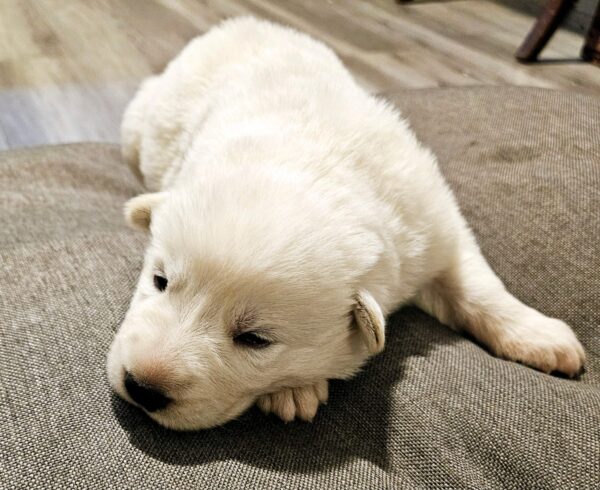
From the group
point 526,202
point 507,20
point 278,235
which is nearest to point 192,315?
point 278,235

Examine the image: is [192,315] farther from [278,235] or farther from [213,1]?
[213,1]

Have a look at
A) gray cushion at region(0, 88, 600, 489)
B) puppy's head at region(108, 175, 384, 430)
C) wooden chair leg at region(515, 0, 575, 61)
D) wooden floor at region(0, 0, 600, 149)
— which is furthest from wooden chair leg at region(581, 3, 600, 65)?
puppy's head at region(108, 175, 384, 430)

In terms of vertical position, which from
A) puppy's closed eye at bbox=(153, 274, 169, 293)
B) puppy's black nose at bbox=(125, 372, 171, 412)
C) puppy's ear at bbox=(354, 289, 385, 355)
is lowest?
puppy's black nose at bbox=(125, 372, 171, 412)

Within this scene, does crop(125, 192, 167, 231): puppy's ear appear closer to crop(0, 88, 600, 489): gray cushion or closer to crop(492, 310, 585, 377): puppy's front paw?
crop(0, 88, 600, 489): gray cushion

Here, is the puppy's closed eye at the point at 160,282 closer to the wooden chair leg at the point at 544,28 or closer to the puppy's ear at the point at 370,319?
the puppy's ear at the point at 370,319

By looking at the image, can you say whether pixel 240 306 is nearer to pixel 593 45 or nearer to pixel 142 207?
pixel 142 207

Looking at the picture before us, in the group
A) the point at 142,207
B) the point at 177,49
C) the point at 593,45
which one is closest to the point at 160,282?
the point at 142,207
